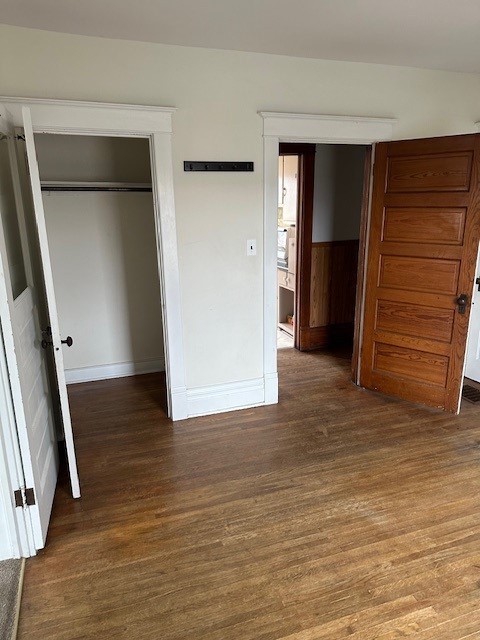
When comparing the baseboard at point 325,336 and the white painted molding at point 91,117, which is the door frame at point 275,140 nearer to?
the white painted molding at point 91,117

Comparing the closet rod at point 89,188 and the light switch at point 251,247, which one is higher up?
the closet rod at point 89,188

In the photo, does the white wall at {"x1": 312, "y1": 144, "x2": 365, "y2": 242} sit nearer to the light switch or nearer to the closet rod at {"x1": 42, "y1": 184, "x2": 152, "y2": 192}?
the light switch

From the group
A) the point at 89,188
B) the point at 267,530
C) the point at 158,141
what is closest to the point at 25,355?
the point at 267,530

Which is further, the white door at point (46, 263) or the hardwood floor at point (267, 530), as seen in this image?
the white door at point (46, 263)

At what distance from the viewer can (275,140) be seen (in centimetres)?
310

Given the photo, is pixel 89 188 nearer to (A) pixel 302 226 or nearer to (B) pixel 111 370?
(B) pixel 111 370

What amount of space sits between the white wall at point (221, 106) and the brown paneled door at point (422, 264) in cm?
46

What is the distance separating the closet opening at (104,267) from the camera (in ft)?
12.1

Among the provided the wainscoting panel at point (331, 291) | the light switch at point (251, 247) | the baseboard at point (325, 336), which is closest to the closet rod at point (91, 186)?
the light switch at point (251, 247)

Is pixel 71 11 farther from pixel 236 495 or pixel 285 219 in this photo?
pixel 285 219

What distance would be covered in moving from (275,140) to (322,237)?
1861 millimetres

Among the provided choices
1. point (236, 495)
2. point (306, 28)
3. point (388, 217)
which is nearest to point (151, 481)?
point (236, 495)

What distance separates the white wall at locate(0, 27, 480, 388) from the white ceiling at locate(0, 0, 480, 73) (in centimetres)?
11

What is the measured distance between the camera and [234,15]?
234 cm
